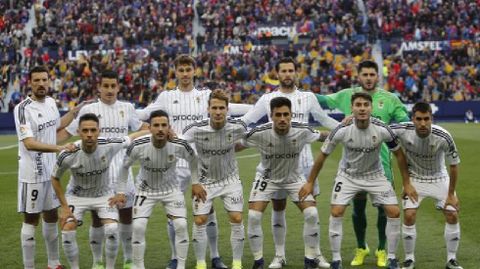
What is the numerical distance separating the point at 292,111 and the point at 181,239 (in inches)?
93.9

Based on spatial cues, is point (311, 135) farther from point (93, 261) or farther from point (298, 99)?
point (93, 261)

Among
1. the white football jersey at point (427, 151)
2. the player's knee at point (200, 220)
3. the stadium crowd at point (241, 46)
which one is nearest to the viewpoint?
the player's knee at point (200, 220)

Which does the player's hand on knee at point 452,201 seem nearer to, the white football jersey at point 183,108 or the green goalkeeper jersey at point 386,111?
the green goalkeeper jersey at point 386,111

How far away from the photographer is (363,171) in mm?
10445

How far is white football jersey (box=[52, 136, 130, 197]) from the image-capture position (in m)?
9.83

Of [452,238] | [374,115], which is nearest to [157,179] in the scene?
[374,115]

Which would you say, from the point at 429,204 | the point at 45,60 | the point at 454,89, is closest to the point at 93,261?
the point at 429,204

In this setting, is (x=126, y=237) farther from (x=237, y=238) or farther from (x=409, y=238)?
(x=409, y=238)

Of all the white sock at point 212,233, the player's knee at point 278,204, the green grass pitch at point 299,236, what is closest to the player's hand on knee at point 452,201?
the green grass pitch at point 299,236

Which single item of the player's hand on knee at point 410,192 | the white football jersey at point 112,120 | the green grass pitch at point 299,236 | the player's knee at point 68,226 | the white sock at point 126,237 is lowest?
the green grass pitch at point 299,236

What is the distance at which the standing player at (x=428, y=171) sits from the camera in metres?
10.2

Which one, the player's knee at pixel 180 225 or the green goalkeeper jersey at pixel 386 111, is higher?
the green goalkeeper jersey at pixel 386 111

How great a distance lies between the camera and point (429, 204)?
15812mm

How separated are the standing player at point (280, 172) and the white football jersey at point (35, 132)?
7.84 ft
